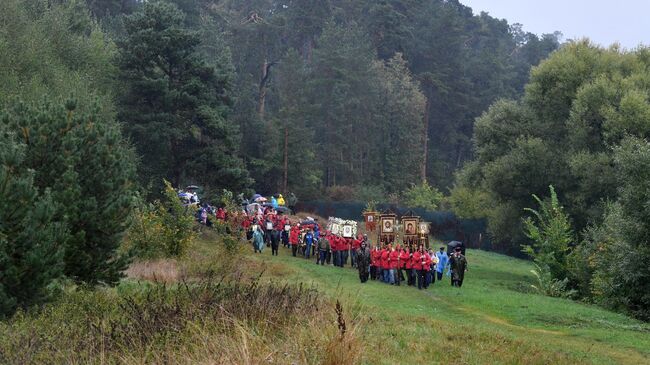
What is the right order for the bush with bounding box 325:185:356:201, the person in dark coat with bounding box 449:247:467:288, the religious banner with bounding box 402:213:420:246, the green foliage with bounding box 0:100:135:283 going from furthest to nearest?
the bush with bounding box 325:185:356:201, the religious banner with bounding box 402:213:420:246, the person in dark coat with bounding box 449:247:467:288, the green foliage with bounding box 0:100:135:283

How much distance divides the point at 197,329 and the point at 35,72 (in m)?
35.1

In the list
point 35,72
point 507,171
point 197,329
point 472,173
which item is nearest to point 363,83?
point 472,173

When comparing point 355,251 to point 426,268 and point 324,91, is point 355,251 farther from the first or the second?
point 324,91

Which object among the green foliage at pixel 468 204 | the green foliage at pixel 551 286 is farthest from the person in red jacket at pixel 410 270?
the green foliage at pixel 468 204

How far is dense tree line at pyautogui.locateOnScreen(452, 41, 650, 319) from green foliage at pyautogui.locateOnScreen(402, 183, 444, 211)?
2379cm

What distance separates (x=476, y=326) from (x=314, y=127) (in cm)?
5938

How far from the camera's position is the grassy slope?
1370 cm

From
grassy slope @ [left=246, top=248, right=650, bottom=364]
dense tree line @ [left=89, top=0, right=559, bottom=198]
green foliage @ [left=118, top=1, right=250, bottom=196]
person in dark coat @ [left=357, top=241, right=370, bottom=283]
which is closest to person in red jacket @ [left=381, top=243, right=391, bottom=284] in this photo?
person in dark coat @ [left=357, top=241, right=370, bottom=283]

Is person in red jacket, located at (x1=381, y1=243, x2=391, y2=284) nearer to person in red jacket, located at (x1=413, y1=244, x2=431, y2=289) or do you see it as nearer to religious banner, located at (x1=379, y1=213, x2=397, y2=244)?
person in red jacket, located at (x1=413, y1=244, x2=431, y2=289)

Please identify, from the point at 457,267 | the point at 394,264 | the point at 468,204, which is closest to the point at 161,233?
the point at 394,264

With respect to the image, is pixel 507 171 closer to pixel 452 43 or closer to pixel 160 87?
pixel 160 87

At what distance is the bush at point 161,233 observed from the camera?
27.6 metres

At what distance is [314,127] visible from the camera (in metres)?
77.2

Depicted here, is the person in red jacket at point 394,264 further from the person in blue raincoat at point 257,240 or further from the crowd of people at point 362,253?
the person in blue raincoat at point 257,240
